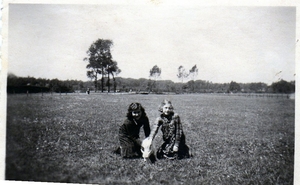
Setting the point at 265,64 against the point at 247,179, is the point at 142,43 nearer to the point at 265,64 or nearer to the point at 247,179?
the point at 265,64

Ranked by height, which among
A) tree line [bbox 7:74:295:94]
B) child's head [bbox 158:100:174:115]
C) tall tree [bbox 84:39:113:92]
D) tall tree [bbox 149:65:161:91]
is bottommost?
child's head [bbox 158:100:174:115]

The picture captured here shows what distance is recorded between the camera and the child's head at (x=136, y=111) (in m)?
5.75

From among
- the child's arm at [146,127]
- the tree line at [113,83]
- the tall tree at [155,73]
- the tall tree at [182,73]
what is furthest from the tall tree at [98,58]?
the tall tree at [182,73]

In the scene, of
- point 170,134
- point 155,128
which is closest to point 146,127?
point 155,128

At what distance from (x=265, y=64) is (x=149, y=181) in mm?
2873

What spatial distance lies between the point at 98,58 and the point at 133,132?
1.57m

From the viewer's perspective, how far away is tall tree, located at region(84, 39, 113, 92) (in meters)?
6.01

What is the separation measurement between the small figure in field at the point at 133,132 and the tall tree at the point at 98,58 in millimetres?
1018

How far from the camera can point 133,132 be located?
5777 mm

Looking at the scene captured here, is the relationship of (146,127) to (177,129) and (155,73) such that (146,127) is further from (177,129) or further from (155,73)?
(155,73)

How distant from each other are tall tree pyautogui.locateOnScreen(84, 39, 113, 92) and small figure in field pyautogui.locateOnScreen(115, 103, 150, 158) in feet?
3.34

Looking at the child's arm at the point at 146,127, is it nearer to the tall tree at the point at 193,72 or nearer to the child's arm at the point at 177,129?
the child's arm at the point at 177,129

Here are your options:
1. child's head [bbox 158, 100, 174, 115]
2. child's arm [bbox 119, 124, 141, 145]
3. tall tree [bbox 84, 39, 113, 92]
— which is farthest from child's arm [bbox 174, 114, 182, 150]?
tall tree [bbox 84, 39, 113, 92]

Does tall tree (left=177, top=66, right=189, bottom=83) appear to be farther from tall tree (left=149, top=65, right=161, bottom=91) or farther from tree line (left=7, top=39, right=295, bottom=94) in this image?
tall tree (left=149, top=65, right=161, bottom=91)
